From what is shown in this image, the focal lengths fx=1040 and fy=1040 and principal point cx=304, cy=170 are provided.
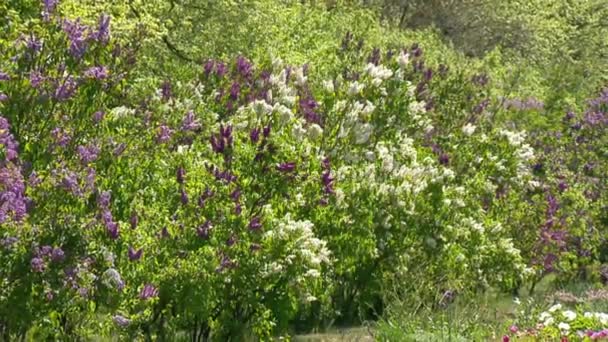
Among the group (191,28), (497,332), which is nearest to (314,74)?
(191,28)

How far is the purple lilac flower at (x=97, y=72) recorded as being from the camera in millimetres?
8266

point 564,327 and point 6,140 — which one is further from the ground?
point 6,140

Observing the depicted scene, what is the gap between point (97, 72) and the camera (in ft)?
27.3

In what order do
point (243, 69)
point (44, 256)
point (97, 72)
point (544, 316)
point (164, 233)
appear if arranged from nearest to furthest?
point (44, 256) < point (97, 72) < point (164, 233) < point (544, 316) < point (243, 69)

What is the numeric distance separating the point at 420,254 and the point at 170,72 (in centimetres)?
526

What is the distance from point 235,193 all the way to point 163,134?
0.84 meters

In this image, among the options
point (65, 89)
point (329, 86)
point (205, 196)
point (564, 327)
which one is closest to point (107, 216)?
point (65, 89)

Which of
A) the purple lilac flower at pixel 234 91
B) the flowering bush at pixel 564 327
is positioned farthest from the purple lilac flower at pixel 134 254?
the purple lilac flower at pixel 234 91

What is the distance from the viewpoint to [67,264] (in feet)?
26.2

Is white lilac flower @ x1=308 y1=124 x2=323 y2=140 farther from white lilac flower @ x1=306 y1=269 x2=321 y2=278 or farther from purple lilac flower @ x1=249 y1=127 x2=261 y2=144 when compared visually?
white lilac flower @ x1=306 y1=269 x2=321 y2=278

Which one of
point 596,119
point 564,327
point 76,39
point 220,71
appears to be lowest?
point 564,327

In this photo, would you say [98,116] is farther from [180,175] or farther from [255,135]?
[255,135]

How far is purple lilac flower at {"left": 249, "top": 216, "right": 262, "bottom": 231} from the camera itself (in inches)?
369

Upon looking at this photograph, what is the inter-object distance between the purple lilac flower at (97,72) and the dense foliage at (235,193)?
28 millimetres
